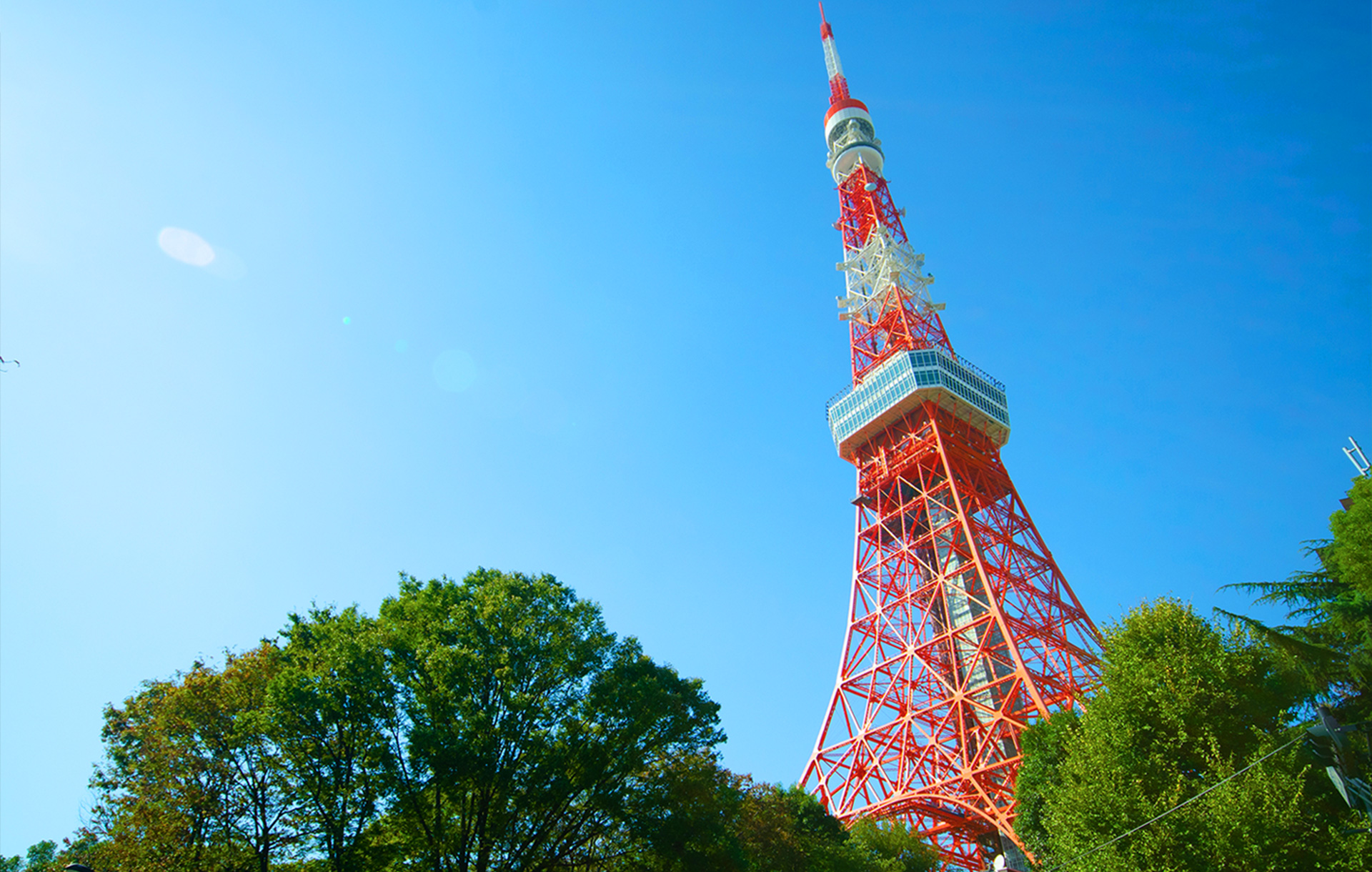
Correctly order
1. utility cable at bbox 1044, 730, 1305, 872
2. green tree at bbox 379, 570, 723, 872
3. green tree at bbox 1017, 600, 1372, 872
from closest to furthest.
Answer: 1. green tree at bbox 1017, 600, 1372, 872
2. utility cable at bbox 1044, 730, 1305, 872
3. green tree at bbox 379, 570, 723, 872

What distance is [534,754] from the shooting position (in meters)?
13.3

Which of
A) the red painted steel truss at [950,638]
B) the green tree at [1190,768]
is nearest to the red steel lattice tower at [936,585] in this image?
the red painted steel truss at [950,638]

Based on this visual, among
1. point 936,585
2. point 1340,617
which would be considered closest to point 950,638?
point 936,585

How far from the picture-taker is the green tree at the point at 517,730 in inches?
509

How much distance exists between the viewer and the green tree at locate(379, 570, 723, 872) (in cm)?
1293

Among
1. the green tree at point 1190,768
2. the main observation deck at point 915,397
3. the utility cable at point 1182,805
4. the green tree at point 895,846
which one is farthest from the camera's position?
the main observation deck at point 915,397

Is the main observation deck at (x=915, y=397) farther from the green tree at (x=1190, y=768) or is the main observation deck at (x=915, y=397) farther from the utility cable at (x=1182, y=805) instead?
the utility cable at (x=1182, y=805)

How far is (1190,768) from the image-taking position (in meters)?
13.7

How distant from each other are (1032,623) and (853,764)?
8.99 meters

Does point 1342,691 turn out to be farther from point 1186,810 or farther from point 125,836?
point 125,836

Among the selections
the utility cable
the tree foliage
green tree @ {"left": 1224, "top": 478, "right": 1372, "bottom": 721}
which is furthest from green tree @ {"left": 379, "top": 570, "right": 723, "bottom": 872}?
green tree @ {"left": 1224, "top": 478, "right": 1372, "bottom": 721}

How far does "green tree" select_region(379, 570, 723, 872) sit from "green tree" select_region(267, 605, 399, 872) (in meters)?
0.38

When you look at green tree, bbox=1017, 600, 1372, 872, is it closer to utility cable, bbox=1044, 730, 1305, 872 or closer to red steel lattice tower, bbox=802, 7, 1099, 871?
utility cable, bbox=1044, 730, 1305, 872

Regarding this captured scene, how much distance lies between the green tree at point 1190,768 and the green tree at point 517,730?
713cm
